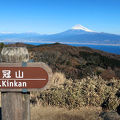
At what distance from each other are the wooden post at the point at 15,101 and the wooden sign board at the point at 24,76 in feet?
0.24

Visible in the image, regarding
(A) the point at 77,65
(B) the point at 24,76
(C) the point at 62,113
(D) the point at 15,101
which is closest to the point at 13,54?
(B) the point at 24,76

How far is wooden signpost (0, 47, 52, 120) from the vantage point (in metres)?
2.35

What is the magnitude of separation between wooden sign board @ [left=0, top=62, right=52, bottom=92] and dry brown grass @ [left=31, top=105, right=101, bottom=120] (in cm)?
209

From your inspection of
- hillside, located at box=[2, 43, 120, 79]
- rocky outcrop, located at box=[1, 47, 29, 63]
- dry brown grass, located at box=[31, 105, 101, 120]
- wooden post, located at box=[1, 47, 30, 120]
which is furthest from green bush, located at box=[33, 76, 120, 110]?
rocky outcrop, located at box=[1, 47, 29, 63]

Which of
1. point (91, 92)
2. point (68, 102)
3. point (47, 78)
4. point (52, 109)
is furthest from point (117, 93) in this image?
point (47, 78)

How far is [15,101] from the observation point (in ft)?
7.80

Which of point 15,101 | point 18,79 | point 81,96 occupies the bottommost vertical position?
point 81,96

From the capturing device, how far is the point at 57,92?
508cm

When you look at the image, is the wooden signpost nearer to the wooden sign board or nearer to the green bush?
the wooden sign board

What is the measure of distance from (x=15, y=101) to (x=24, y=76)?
13.0 inches

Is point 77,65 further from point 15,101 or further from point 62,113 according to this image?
point 15,101

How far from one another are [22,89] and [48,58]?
373 inches

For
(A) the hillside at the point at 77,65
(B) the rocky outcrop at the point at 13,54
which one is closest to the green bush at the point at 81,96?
(A) the hillside at the point at 77,65

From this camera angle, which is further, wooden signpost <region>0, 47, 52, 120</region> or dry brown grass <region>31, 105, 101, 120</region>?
dry brown grass <region>31, 105, 101, 120</region>
